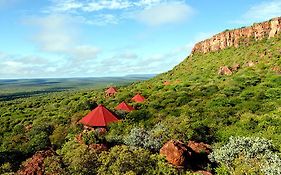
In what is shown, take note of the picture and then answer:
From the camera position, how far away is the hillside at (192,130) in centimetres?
2105

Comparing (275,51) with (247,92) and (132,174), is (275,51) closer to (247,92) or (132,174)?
(247,92)

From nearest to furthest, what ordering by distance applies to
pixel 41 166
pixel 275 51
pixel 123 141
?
pixel 41 166 → pixel 123 141 → pixel 275 51

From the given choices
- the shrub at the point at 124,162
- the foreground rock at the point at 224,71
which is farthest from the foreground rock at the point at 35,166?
the foreground rock at the point at 224,71

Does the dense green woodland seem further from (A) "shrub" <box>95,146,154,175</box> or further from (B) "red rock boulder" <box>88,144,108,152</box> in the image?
(B) "red rock boulder" <box>88,144,108,152</box>

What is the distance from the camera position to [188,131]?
33406 mm

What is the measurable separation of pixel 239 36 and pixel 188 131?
3408 inches

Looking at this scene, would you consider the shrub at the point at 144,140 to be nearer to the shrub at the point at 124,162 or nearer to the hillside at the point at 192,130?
the hillside at the point at 192,130

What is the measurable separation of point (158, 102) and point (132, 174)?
4420 centimetres

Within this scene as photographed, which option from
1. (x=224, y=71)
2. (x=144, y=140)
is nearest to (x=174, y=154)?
(x=144, y=140)

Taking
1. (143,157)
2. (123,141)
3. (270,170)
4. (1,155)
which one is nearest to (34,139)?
(1,155)

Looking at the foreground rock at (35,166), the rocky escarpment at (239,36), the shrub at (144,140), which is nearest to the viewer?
the foreground rock at (35,166)

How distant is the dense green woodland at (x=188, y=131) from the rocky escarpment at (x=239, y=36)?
229 inches

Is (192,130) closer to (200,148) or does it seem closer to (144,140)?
(200,148)

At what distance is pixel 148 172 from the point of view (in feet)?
66.7
